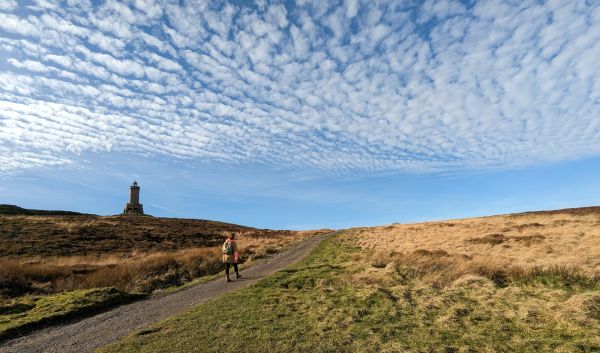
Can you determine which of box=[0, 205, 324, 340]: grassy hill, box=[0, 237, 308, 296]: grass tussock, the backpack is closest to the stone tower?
box=[0, 205, 324, 340]: grassy hill

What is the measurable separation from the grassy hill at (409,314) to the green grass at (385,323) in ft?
0.07

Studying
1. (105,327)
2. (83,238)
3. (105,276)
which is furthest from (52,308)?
(83,238)

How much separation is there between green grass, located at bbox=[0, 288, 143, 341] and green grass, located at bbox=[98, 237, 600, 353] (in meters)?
3.84

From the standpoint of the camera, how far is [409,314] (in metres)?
9.65

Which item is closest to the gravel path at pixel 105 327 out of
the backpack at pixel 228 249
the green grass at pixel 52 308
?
the green grass at pixel 52 308

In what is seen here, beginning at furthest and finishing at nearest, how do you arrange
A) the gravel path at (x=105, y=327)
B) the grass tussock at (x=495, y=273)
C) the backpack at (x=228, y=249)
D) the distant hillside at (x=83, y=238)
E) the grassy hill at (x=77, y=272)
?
the distant hillside at (x=83, y=238) → the backpack at (x=228, y=249) → the grassy hill at (x=77, y=272) → the grass tussock at (x=495, y=273) → the gravel path at (x=105, y=327)

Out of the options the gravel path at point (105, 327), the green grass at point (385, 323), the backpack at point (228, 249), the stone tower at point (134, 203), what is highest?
the stone tower at point (134, 203)

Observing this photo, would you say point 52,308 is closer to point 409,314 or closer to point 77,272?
point 77,272

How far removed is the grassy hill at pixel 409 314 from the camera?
24.8ft

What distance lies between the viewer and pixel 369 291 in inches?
478

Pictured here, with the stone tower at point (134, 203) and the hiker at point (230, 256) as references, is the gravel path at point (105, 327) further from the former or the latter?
the stone tower at point (134, 203)

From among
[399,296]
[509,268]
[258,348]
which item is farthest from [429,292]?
[258,348]

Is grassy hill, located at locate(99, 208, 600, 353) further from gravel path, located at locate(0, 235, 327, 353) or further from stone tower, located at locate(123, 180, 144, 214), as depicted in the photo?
stone tower, located at locate(123, 180, 144, 214)

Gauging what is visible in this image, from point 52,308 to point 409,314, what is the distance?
10886 mm
